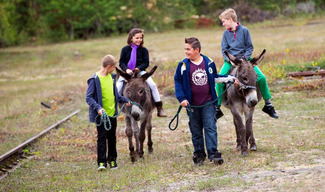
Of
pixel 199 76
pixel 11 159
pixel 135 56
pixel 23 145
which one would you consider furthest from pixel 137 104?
pixel 23 145

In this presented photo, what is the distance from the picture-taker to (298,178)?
6449 millimetres

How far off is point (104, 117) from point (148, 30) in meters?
38.0

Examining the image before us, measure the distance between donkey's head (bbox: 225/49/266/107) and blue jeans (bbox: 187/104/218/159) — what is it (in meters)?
0.62

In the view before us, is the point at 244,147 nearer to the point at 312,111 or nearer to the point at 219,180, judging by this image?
the point at 219,180

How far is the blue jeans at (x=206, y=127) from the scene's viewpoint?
786 centimetres

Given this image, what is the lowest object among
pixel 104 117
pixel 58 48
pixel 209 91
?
pixel 58 48

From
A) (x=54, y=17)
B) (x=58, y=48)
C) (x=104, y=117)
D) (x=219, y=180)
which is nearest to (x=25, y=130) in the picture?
(x=104, y=117)

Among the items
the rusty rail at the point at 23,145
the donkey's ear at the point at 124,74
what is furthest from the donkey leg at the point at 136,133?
the rusty rail at the point at 23,145

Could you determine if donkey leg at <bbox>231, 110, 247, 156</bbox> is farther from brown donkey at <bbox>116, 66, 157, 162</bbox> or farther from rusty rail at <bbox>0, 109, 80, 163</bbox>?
rusty rail at <bbox>0, 109, 80, 163</bbox>

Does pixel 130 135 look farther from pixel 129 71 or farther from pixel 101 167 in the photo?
pixel 129 71

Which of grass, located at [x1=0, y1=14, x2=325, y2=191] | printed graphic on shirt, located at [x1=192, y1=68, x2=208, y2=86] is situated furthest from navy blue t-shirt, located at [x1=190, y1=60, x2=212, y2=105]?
grass, located at [x1=0, y1=14, x2=325, y2=191]

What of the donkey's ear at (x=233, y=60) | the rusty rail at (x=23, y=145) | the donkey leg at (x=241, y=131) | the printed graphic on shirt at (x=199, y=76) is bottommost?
the rusty rail at (x=23, y=145)

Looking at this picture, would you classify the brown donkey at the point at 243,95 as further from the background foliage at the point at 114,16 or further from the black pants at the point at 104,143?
the background foliage at the point at 114,16

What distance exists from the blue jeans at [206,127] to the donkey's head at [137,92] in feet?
3.58
